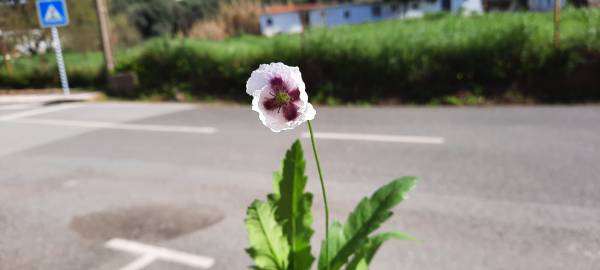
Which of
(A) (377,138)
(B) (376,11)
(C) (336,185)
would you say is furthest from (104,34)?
(B) (376,11)

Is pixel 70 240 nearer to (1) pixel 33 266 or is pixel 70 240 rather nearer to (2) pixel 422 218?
(1) pixel 33 266

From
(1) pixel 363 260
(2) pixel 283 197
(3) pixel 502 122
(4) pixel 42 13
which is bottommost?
(3) pixel 502 122

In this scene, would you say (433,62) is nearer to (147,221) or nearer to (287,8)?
(147,221)

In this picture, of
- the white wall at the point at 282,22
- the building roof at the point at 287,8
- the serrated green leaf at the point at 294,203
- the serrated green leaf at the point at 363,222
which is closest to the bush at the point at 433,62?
the serrated green leaf at the point at 363,222

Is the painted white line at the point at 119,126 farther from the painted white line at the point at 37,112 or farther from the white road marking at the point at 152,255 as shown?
the white road marking at the point at 152,255

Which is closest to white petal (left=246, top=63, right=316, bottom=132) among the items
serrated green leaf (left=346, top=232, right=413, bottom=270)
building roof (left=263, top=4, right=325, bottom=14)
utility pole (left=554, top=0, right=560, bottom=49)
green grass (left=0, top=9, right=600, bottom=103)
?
serrated green leaf (left=346, top=232, right=413, bottom=270)

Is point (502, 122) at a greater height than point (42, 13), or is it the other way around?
point (42, 13)

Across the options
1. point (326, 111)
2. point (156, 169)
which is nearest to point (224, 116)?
point (326, 111)
